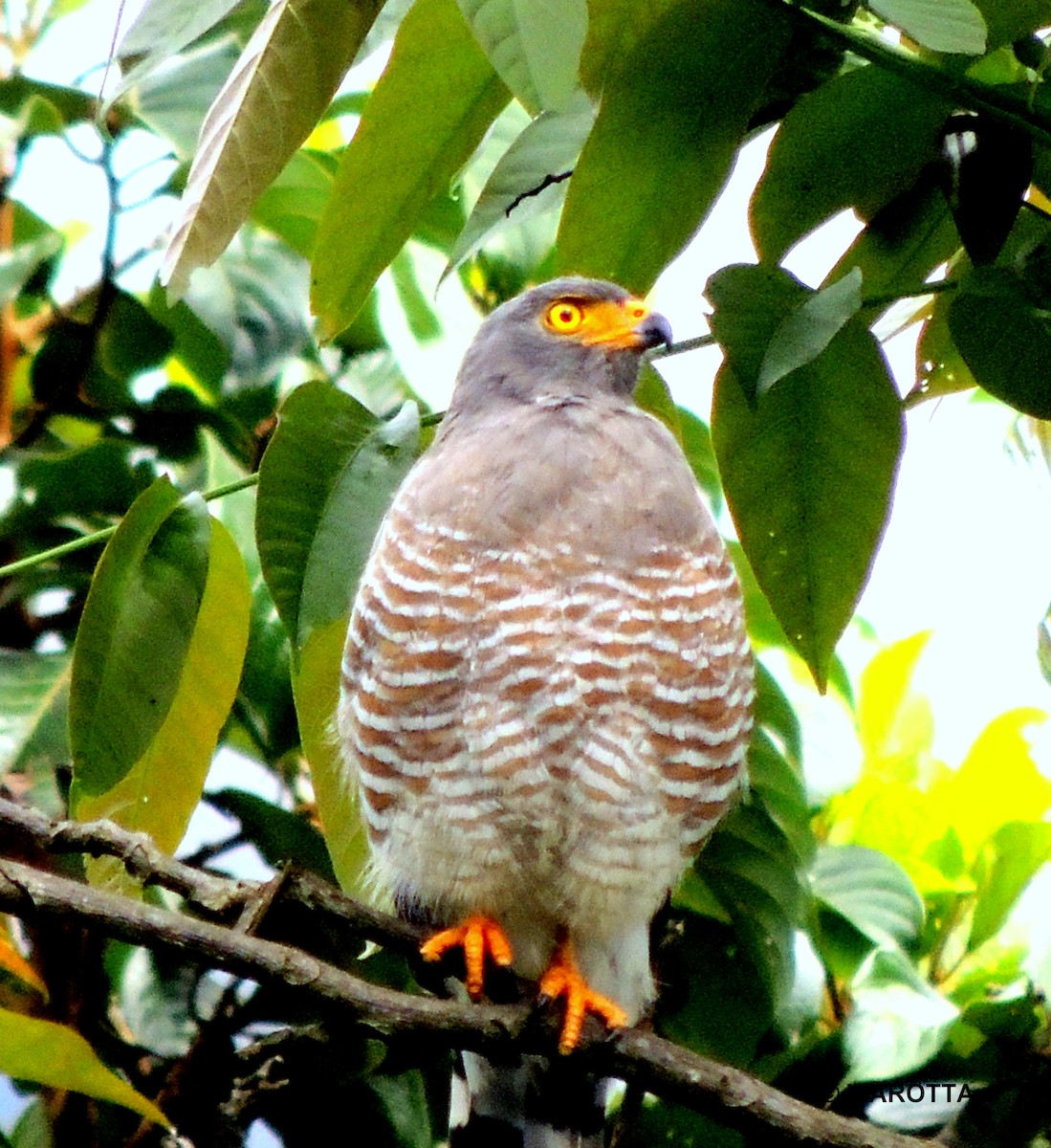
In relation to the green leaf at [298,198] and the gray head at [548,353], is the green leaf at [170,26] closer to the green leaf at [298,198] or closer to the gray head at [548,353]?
the gray head at [548,353]

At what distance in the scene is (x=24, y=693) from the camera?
261 cm

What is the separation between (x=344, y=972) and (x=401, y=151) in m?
0.98

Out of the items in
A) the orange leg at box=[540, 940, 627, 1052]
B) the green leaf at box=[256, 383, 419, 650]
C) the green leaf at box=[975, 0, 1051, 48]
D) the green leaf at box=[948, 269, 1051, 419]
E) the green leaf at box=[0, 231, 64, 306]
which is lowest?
the orange leg at box=[540, 940, 627, 1052]

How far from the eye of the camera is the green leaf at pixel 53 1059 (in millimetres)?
1326

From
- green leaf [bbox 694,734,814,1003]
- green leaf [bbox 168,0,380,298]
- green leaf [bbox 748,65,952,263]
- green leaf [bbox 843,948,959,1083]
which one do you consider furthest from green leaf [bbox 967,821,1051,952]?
green leaf [bbox 168,0,380,298]

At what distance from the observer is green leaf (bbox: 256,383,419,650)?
1.66 m

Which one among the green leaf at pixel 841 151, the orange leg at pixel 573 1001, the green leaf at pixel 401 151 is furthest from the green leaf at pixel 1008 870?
the green leaf at pixel 401 151

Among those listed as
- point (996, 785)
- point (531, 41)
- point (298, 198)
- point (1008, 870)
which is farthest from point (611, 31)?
point (996, 785)

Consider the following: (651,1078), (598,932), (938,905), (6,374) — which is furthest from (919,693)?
(6,374)

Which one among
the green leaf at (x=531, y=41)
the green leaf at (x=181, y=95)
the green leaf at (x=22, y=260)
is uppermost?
the green leaf at (x=181, y=95)

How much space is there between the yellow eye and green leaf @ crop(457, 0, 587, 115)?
111cm

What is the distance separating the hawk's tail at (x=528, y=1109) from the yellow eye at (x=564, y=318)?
45.2 inches

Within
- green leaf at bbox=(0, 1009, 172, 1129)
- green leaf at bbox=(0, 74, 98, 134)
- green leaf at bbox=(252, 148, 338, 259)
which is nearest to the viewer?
green leaf at bbox=(0, 1009, 172, 1129)

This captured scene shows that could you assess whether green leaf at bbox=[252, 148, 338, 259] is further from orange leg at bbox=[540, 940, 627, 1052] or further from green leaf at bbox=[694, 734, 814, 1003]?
orange leg at bbox=[540, 940, 627, 1052]
